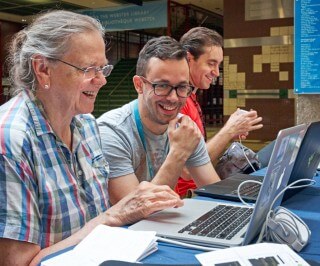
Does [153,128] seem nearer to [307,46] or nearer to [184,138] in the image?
[184,138]

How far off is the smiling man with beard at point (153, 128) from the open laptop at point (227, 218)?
455mm

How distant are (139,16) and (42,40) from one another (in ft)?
25.4

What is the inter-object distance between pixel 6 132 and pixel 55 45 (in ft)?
1.10

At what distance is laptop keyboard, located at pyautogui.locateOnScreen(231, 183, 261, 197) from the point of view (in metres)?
1.69

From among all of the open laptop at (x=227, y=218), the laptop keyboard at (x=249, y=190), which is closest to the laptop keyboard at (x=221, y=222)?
the open laptop at (x=227, y=218)

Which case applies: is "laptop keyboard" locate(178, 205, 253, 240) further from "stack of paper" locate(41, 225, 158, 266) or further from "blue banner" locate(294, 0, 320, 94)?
"blue banner" locate(294, 0, 320, 94)

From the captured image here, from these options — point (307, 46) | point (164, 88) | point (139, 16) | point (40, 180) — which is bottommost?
point (40, 180)

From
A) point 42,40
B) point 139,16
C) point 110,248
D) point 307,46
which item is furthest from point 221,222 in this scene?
point 139,16

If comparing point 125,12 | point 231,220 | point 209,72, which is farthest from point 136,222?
point 125,12

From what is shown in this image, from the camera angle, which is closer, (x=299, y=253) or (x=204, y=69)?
(x=299, y=253)

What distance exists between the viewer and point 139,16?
29.4 ft

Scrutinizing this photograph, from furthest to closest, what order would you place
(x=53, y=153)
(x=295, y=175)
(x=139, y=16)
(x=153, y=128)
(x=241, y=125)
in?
(x=139, y=16) < (x=241, y=125) < (x=153, y=128) < (x=295, y=175) < (x=53, y=153)

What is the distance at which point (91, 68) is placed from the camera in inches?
59.1

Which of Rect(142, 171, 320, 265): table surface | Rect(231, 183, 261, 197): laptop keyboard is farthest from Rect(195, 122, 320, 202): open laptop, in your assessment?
Rect(142, 171, 320, 265): table surface
